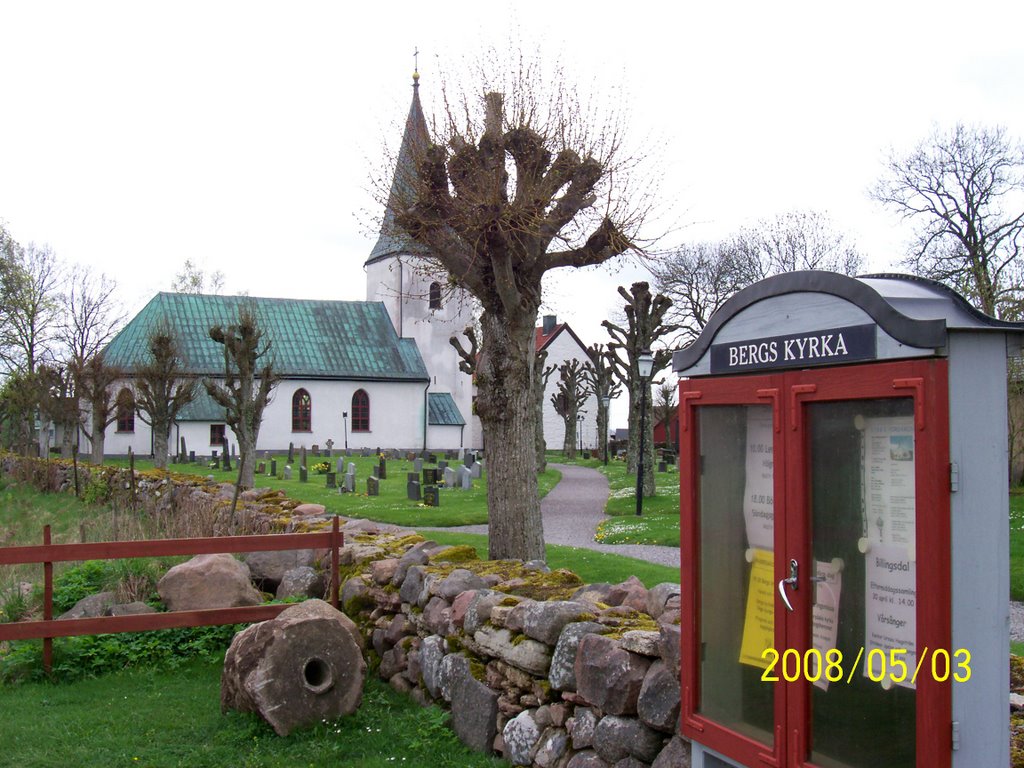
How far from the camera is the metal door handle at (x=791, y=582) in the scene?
3738 mm

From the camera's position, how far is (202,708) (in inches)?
284

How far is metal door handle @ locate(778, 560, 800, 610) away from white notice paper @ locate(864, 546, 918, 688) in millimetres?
265

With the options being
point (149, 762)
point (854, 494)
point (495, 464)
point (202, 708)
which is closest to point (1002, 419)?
point (854, 494)

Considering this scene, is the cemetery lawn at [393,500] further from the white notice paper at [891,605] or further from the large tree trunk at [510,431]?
the white notice paper at [891,605]

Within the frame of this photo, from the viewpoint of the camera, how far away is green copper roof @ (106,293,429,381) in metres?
54.6

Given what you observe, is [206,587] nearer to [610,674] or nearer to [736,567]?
[610,674]

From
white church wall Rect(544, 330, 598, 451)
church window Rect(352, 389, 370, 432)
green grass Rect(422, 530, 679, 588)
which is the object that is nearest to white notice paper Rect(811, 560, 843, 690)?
green grass Rect(422, 530, 679, 588)

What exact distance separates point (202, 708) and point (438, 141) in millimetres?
5945

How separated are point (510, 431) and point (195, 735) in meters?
4.50

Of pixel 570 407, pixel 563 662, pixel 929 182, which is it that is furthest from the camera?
pixel 570 407

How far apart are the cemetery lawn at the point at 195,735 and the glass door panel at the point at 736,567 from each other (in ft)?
7.15

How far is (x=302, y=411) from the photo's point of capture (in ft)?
189

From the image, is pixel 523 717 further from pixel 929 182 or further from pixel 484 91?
pixel 929 182
